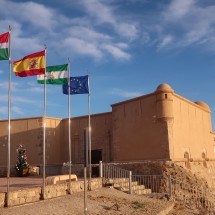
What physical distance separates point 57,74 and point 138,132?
9.07 meters

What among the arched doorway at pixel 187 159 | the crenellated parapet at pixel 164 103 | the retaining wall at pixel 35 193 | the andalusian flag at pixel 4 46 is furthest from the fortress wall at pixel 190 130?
the andalusian flag at pixel 4 46

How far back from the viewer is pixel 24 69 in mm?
13461

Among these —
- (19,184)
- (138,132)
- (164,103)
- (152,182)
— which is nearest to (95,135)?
(138,132)

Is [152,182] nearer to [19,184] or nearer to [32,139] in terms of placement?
[19,184]

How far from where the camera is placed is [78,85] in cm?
1666

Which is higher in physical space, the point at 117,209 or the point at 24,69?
the point at 24,69

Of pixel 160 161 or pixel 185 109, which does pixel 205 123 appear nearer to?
pixel 185 109

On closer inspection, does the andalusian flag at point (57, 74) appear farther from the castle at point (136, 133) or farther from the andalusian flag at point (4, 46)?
the castle at point (136, 133)

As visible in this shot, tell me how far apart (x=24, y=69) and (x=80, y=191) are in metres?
6.27

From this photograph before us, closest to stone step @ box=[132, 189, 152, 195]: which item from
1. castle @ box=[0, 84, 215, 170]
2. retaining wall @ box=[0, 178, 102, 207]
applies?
castle @ box=[0, 84, 215, 170]

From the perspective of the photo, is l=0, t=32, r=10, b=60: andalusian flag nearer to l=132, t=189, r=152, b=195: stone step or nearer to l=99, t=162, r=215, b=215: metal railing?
l=99, t=162, r=215, b=215: metal railing

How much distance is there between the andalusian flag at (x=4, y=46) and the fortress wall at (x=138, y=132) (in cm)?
1174

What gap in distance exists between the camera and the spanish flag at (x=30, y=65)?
13461 mm

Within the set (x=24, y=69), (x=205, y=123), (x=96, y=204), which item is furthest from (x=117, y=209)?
(x=205, y=123)
